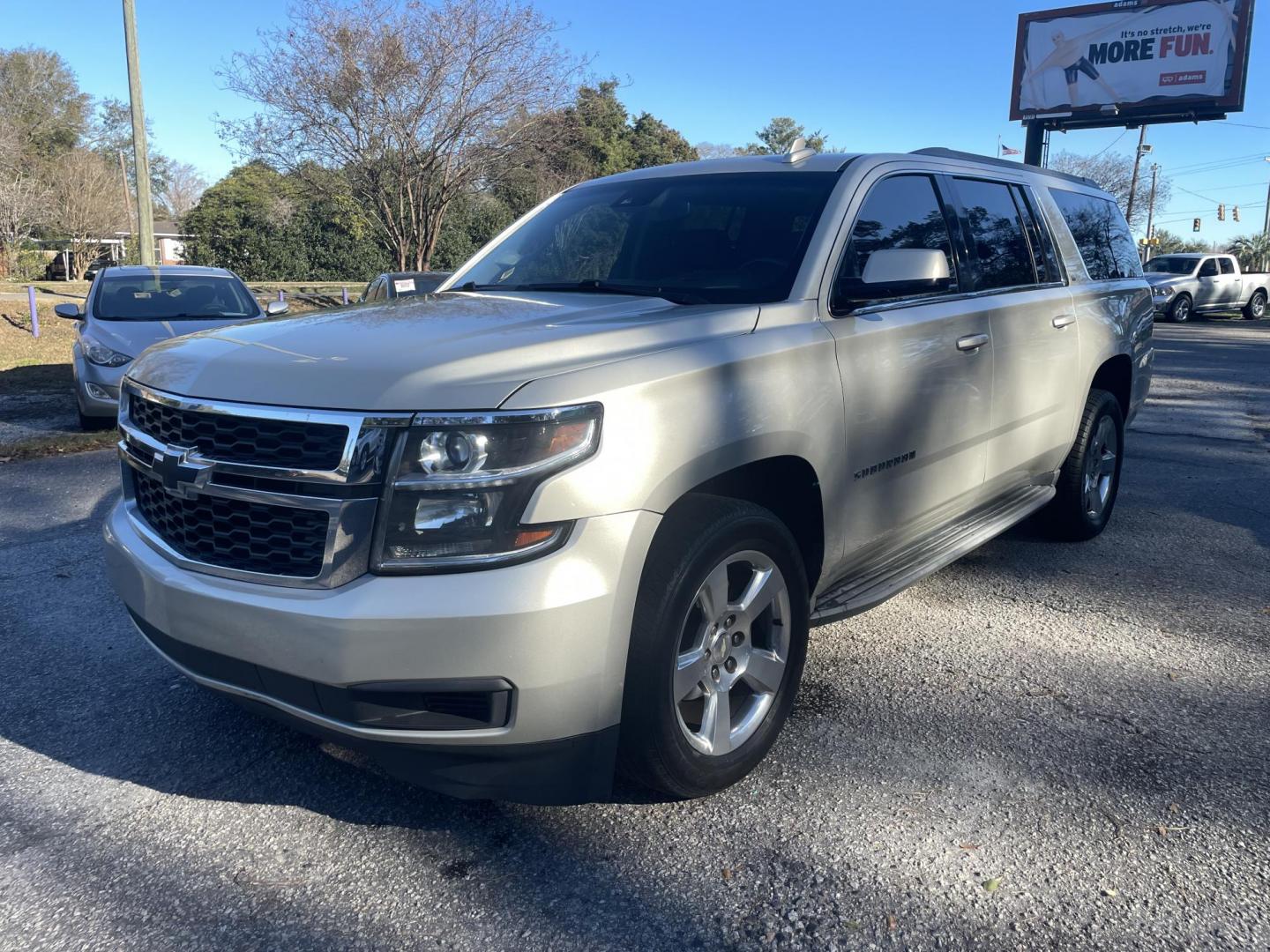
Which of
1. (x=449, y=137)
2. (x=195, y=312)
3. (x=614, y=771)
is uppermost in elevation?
(x=449, y=137)

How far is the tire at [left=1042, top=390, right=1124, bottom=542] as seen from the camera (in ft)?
17.1

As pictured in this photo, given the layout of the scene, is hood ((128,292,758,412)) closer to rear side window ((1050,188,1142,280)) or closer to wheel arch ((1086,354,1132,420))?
rear side window ((1050,188,1142,280))

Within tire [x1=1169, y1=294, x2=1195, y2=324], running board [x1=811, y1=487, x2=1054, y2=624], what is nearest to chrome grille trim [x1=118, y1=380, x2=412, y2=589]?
running board [x1=811, y1=487, x2=1054, y2=624]

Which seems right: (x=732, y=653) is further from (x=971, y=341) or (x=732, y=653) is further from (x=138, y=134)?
(x=138, y=134)

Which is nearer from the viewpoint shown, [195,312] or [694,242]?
[694,242]

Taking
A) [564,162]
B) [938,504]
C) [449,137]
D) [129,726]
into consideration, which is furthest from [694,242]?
[564,162]

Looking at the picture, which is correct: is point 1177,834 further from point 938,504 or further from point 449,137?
point 449,137

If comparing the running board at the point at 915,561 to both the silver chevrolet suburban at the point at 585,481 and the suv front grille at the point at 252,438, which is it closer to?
the silver chevrolet suburban at the point at 585,481

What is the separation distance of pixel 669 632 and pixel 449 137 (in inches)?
746

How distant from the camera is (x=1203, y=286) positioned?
1046 inches

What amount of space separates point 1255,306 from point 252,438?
107 feet

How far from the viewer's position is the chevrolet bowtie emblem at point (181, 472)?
2541 millimetres

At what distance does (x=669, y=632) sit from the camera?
251 centimetres

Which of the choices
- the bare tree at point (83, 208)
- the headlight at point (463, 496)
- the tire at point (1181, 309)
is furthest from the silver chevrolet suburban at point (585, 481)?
the bare tree at point (83, 208)
